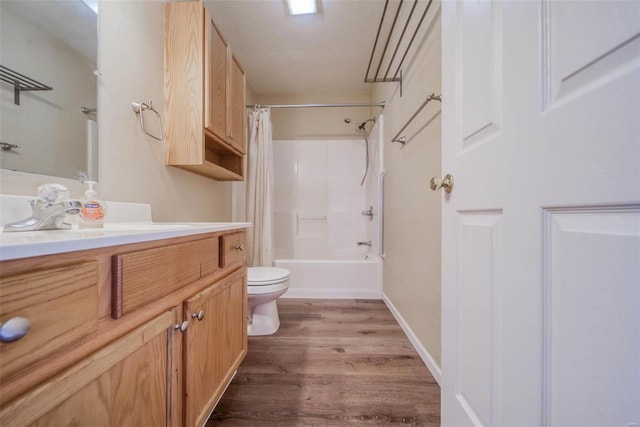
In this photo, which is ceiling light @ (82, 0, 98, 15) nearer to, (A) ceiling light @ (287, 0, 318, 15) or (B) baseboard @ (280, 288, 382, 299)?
(A) ceiling light @ (287, 0, 318, 15)

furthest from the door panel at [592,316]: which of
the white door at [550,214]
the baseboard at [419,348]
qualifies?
the baseboard at [419,348]

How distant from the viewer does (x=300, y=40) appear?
6.70 ft

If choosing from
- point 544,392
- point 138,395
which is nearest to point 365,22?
point 544,392

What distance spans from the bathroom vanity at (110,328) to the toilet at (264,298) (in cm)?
65

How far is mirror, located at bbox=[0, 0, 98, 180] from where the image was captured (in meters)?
0.68

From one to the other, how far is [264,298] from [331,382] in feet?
2.11

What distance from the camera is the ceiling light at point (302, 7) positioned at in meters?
1.64

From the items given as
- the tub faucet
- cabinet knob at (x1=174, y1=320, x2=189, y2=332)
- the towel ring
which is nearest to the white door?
cabinet knob at (x1=174, y1=320, x2=189, y2=332)

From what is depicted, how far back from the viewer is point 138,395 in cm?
52

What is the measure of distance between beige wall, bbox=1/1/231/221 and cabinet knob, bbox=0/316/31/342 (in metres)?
0.65

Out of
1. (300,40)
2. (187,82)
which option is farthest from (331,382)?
(300,40)

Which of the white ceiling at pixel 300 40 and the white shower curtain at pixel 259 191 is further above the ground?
the white ceiling at pixel 300 40

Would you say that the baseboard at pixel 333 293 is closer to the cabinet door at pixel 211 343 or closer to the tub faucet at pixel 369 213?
the tub faucet at pixel 369 213

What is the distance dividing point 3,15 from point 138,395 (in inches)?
44.0
